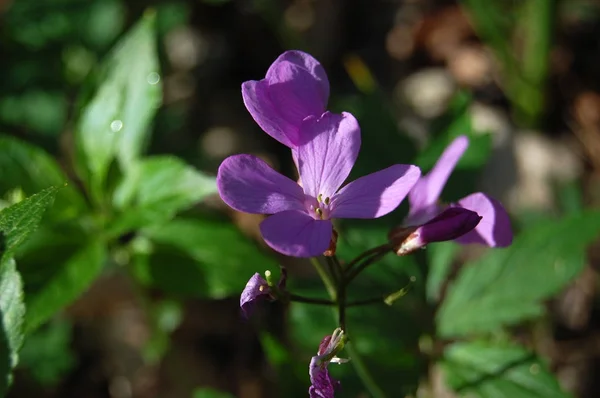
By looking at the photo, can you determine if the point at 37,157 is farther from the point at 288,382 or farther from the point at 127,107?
the point at 288,382

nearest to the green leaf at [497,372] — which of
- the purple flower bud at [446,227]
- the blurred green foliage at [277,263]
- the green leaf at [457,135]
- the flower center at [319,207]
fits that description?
the blurred green foliage at [277,263]

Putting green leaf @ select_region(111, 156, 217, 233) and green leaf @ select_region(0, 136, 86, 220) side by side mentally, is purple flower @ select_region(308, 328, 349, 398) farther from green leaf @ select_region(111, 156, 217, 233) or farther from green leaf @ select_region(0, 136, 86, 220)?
green leaf @ select_region(0, 136, 86, 220)

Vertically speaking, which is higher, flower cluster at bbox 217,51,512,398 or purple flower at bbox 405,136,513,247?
flower cluster at bbox 217,51,512,398

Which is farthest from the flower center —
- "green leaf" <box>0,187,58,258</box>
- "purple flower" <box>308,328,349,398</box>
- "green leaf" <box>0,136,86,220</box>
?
"green leaf" <box>0,136,86,220</box>

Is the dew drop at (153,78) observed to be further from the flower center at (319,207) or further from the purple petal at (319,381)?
the purple petal at (319,381)

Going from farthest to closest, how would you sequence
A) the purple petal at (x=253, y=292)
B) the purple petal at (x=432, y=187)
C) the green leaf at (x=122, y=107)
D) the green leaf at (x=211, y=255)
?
1. the green leaf at (x=122, y=107)
2. the green leaf at (x=211, y=255)
3. the purple petal at (x=432, y=187)
4. the purple petal at (x=253, y=292)

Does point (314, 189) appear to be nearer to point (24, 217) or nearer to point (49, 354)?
point (24, 217)

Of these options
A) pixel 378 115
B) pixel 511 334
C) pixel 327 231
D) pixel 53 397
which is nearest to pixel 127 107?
pixel 378 115

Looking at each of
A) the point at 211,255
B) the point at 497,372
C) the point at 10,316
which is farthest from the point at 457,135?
the point at 10,316
